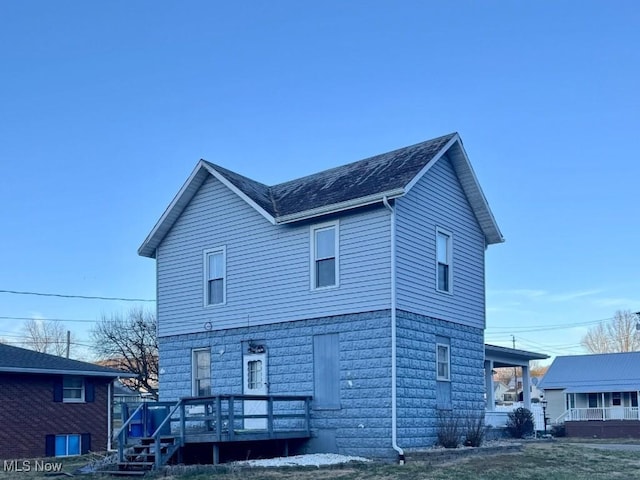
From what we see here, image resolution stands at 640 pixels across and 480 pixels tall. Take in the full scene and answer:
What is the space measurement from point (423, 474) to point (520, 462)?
3.83m

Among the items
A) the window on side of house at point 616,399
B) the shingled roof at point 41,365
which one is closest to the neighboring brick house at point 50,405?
the shingled roof at point 41,365

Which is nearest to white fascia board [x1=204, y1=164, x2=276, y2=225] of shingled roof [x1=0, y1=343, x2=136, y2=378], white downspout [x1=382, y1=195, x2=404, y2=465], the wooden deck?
white downspout [x1=382, y1=195, x2=404, y2=465]

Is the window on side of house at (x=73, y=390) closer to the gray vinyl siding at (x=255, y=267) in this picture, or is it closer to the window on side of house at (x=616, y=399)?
the gray vinyl siding at (x=255, y=267)

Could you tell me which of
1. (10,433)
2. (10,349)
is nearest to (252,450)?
(10,433)


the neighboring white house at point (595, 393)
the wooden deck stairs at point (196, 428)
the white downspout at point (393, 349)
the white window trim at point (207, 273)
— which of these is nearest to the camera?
the wooden deck stairs at point (196, 428)

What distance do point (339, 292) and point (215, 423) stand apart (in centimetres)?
436

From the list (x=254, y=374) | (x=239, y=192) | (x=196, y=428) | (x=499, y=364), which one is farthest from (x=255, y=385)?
(x=499, y=364)

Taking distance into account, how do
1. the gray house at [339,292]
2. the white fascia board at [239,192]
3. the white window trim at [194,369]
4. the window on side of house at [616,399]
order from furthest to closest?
the window on side of house at [616,399]
the white window trim at [194,369]
the white fascia board at [239,192]
the gray house at [339,292]

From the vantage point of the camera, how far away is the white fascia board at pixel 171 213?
75.5 ft

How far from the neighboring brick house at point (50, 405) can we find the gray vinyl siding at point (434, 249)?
1633cm

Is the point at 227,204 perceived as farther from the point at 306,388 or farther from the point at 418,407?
the point at 418,407

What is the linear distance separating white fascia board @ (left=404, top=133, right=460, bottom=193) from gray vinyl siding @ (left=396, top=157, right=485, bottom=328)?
1.45 feet

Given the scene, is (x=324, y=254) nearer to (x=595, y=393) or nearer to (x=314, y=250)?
(x=314, y=250)

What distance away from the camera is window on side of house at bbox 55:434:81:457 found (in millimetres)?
31422
